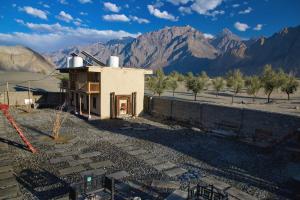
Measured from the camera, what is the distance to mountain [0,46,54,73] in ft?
436

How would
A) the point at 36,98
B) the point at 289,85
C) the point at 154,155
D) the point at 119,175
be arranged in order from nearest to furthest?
1. the point at 119,175
2. the point at 154,155
3. the point at 36,98
4. the point at 289,85

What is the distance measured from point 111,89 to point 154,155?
13257mm

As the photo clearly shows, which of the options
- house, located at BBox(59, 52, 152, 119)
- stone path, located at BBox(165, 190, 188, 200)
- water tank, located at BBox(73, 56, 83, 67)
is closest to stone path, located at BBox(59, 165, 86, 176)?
stone path, located at BBox(165, 190, 188, 200)

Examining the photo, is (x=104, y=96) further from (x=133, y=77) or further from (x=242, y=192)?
(x=242, y=192)

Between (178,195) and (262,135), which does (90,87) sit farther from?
(178,195)

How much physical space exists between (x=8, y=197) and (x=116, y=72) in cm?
1852

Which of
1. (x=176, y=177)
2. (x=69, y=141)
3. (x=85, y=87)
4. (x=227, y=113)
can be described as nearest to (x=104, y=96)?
(x=85, y=87)

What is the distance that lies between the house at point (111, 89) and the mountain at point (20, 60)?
116933 mm

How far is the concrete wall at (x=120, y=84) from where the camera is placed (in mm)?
25673

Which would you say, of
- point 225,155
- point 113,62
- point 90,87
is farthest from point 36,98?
point 225,155

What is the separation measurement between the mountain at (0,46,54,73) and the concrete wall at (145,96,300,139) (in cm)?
12321

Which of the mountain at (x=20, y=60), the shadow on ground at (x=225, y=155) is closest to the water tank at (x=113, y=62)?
the shadow on ground at (x=225, y=155)

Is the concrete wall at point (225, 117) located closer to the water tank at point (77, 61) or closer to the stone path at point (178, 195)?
the stone path at point (178, 195)

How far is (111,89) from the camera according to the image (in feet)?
85.9
